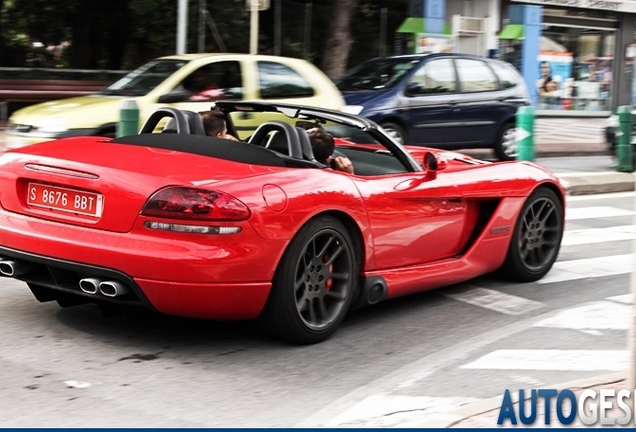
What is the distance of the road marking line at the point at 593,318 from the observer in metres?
6.19

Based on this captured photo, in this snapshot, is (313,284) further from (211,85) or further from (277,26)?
(277,26)

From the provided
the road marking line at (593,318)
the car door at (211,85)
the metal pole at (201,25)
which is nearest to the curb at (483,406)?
the road marking line at (593,318)

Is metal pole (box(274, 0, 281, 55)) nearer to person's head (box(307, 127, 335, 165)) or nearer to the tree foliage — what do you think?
the tree foliage

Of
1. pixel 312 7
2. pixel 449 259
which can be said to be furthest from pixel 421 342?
pixel 312 7

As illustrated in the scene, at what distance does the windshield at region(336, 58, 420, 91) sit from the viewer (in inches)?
576

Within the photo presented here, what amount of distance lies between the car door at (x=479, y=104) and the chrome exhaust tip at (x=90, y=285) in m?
10.6

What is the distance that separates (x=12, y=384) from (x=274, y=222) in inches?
55.7

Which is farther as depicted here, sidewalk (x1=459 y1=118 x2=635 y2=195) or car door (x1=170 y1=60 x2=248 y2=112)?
sidewalk (x1=459 y1=118 x2=635 y2=195)

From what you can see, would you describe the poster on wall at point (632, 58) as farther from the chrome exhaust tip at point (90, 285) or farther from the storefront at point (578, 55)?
the chrome exhaust tip at point (90, 285)

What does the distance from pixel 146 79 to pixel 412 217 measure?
22.7 feet

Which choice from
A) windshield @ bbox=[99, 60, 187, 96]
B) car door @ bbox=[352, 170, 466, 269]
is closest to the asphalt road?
car door @ bbox=[352, 170, 466, 269]

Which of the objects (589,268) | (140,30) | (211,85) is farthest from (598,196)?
(140,30)

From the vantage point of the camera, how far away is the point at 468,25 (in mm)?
26797

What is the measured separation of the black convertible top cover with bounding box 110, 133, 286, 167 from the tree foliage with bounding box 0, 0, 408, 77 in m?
13.6
